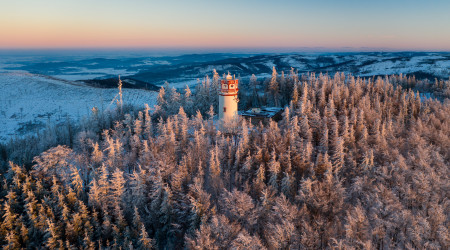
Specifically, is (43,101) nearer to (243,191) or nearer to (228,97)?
(228,97)

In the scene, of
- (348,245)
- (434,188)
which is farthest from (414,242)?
(434,188)

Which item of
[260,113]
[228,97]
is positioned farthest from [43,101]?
[260,113]

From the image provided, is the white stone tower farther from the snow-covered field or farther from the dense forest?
the snow-covered field

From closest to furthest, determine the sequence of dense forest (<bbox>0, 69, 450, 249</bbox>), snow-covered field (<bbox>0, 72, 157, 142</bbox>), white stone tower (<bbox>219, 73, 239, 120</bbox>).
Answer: dense forest (<bbox>0, 69, 450, 249</bbox>)
white stone tower (<bbox>219, 73, 239, 120</bbox>)
snow-covered field (<bbox>0, 72, 157, 142</bbox>)

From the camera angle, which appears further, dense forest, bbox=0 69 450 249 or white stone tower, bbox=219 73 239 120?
white stone tower, bbox=219 73 239 120

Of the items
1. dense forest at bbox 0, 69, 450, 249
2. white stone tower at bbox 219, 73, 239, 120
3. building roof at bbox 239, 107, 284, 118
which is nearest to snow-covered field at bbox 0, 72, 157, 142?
dense forest at bbox 0, 69, 450, 249

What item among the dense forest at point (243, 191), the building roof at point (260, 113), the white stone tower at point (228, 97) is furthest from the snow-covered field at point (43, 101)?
the white stone tower at point (228, 97)

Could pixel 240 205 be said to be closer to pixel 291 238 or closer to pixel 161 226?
pixel 291 238
